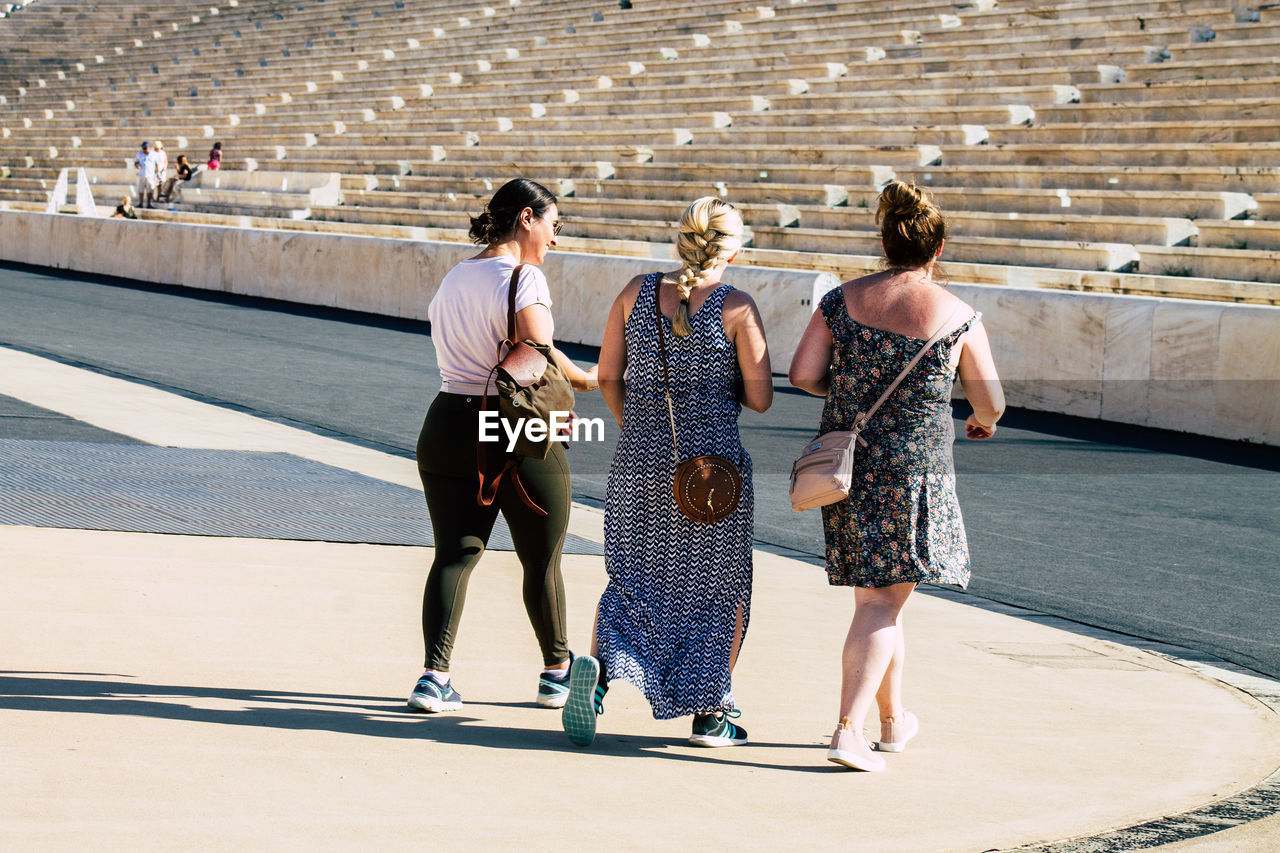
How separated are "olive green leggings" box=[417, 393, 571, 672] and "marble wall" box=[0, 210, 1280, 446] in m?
8.37

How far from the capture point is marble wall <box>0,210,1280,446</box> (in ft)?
39.6

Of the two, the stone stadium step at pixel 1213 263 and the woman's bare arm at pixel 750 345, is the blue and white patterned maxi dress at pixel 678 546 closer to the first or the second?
the woman's bare arm at pixel 750 345

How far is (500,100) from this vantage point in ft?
97.1

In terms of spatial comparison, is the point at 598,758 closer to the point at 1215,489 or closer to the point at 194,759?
the point at 194,759

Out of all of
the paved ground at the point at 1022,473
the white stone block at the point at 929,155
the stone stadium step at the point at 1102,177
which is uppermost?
the white stone block at the point at 929,155

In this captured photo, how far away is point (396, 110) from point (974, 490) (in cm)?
2389

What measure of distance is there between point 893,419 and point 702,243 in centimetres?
73

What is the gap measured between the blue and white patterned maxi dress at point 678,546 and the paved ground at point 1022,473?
8.36 feet

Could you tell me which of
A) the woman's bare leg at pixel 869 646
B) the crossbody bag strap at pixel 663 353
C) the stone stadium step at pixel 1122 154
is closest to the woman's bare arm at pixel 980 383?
the woman's bare leg at pixel 869 646

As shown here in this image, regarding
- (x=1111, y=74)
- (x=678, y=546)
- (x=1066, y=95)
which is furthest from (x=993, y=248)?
(x=678, y=546)

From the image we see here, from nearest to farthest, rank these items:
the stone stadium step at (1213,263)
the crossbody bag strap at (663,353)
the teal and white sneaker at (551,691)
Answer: the crossbody bag strap at (663,353) → the teal and white sneaker at (551,691) → the stone stadium step at (1213,263)

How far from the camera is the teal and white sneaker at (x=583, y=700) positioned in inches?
180

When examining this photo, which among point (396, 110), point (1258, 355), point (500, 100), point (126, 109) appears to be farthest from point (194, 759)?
point (126, 109)

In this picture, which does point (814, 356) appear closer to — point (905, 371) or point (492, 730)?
point (905, 371)
